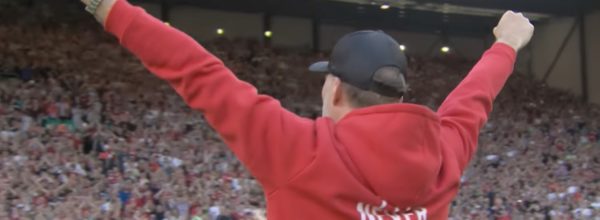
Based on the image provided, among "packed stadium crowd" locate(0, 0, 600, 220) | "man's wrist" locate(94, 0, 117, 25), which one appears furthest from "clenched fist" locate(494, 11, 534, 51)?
"packed stadium crowd" locate(0, 0, 600, 220)

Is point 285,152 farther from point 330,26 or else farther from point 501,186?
point 330,26

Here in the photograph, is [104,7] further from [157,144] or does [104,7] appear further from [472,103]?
[157,144]

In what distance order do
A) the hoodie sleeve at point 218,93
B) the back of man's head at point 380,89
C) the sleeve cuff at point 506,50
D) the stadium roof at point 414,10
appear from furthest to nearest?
the stadium roof at point 414,10 < the sleeve cuff at point 506,50 < the back of man's head at point 380,89 < the hoodie sleeve at point 218,93

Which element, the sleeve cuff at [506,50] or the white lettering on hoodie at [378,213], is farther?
the sleeve cuff at [506,50]

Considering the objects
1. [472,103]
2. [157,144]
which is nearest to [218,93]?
[472,103]

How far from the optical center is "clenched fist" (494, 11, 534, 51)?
5.79 ft

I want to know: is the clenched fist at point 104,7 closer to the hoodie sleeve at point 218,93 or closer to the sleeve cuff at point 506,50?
the hoodie sleeve at point 218,93

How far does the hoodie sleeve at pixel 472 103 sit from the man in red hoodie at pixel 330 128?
169 millimetres

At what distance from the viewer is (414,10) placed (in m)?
23.8

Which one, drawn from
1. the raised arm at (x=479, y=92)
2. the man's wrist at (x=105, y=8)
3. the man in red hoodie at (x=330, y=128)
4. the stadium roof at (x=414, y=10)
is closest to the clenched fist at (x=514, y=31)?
the raised arm at (x=479, y=92)

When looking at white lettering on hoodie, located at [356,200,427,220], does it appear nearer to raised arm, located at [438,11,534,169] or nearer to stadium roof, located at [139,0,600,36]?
raised arm, located at [438,11,534,169]

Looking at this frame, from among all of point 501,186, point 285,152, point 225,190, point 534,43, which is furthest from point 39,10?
point 285,152

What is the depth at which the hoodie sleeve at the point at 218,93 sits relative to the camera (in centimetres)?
122

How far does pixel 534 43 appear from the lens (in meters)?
25.9
